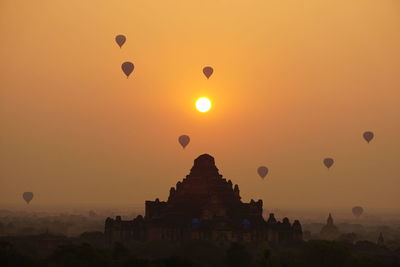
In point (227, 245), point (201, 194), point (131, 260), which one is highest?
point (201, 194)

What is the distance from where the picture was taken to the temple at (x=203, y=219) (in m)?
113

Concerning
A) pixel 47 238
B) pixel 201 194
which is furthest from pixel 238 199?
pixel 47 238

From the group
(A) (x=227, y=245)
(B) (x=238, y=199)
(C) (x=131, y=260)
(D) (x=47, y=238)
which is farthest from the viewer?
(D) (x=47, y=238)

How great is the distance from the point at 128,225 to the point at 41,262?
35.3 metres

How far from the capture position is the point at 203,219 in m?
114

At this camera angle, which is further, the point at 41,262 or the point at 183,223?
the point at 183,223

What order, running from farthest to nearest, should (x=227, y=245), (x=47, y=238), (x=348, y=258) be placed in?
(x=47, y=238), (x=227, y=245), (x=348, y=258)

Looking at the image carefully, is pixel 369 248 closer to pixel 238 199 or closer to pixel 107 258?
pixel 238 199

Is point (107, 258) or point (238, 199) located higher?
point (238, 199)

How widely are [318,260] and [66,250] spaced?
2201cm

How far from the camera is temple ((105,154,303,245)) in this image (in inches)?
4454

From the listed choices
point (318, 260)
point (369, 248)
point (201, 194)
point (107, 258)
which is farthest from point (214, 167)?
point (107, 258)

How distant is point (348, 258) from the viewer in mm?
87250

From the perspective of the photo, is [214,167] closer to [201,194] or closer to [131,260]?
[201,194]
